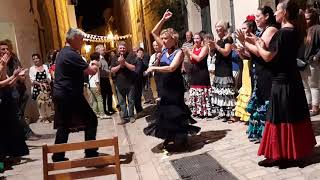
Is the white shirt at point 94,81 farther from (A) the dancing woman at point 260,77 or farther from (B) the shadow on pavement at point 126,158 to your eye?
(A) the dancing woman at point 260,77

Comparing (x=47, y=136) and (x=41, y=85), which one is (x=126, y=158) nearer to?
(x=47, y=136)

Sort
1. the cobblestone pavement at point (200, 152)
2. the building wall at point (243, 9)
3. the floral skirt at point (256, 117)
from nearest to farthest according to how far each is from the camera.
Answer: the cobblestone pavement at point (200, 152), the floral skirt at point (256, 117), the building wall at point (243, 9)

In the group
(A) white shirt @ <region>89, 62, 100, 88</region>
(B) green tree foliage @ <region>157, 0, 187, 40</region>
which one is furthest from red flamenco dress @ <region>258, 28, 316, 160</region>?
(B) green tree foliage @ <region>157, 0, 187, 40</region>

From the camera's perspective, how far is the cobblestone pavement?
4656mm

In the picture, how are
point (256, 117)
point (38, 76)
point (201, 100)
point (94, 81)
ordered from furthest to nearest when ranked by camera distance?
point (38, 76), point (94, 81), point (201, 100), point (256, 117)

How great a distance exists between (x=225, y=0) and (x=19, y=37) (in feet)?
18.9

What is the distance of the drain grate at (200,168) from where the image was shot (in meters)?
4.94

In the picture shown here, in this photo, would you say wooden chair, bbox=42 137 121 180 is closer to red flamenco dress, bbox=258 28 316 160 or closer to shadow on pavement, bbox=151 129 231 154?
red flamenco dress, bbox=258 28 316 160

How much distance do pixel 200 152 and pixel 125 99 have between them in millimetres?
3706

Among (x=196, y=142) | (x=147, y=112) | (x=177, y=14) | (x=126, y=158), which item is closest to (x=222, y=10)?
(x=147, y=112)

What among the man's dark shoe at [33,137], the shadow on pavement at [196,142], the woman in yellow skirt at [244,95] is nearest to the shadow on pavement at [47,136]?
the man's dark shoe at [33,137]

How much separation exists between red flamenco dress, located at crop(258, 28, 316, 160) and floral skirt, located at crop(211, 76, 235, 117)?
280 centimetres

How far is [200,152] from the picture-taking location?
598 centimetres

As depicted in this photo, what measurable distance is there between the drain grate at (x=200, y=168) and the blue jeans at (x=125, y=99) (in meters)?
3.59
